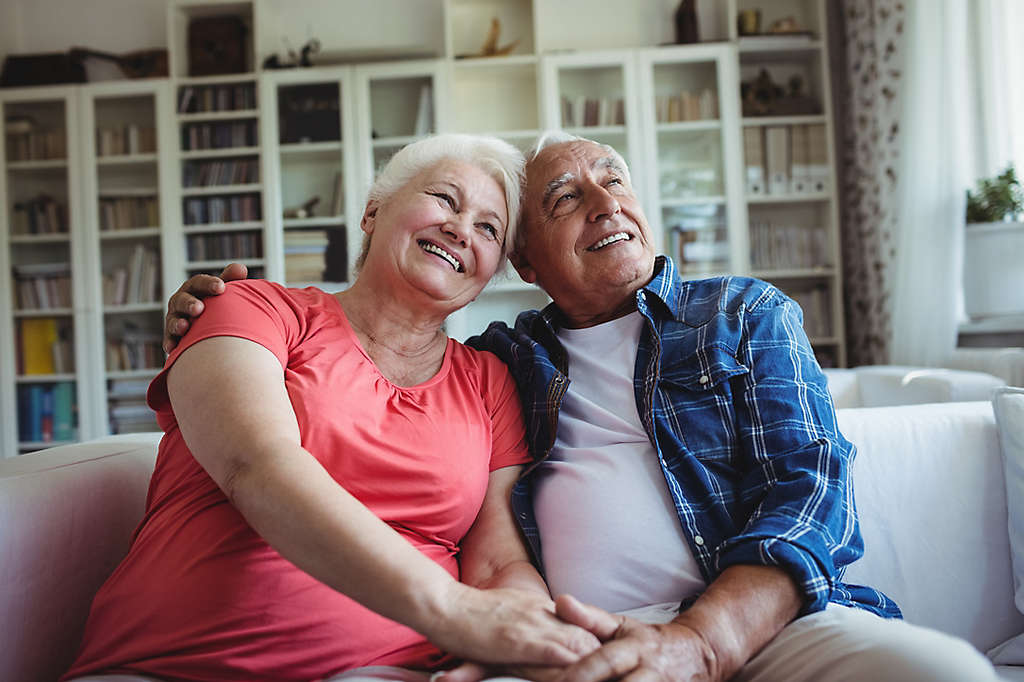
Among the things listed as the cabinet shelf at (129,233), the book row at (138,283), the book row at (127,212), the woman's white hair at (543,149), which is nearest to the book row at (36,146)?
the book row at (127,212)

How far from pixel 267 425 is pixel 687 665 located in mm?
569

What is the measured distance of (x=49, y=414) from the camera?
14.4 ft

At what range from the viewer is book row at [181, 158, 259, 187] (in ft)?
14.2

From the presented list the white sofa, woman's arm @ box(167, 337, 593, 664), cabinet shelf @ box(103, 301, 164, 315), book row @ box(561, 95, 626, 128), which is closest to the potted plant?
the white sofa

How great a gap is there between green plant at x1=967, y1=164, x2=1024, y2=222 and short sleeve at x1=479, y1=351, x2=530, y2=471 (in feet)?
7.69

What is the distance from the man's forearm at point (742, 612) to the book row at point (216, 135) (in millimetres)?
3974

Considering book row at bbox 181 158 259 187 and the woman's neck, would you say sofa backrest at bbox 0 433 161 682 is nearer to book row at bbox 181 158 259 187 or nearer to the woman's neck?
the woman's neck

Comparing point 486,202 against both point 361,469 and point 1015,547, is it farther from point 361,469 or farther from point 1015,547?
point 1015,547

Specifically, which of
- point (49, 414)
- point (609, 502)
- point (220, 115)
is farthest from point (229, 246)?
point (609, 502)

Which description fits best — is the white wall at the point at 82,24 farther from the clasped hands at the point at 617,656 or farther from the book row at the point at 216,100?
the clasped hands at the point at 617,656

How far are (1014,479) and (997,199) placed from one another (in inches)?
74.7

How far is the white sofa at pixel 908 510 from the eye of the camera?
123 cm

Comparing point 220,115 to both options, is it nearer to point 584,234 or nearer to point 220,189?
point 220,189

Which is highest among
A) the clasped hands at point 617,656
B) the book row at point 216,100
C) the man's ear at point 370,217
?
the book row at point 216,100
